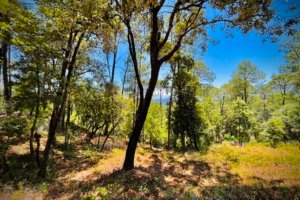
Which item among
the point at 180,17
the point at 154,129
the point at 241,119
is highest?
the point at 180,17

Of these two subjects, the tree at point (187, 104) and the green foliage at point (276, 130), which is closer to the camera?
the tree at point (187, 104)

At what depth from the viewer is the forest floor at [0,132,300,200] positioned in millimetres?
7130

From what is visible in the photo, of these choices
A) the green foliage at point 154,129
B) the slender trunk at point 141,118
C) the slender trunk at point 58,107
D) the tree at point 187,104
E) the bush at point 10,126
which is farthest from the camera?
the green foliage at point 154,129

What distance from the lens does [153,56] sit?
398 inches

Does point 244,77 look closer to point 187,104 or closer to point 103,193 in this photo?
point 187,104

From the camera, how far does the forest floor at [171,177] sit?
7.13 meters

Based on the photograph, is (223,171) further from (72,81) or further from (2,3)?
→ (2,3)

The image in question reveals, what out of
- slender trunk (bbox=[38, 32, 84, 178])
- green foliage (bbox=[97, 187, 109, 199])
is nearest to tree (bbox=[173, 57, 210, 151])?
slender trunk (bbox=[38, 32, 84, 178])

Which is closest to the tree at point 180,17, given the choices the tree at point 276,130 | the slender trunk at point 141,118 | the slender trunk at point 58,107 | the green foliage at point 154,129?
the slender trunk at point 141,118

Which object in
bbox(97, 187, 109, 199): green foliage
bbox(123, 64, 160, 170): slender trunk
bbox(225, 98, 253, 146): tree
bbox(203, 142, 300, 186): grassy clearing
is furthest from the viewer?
bbox(225, 98, 253, 146): tree

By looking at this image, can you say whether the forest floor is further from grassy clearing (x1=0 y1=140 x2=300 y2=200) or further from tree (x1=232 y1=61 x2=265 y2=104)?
tree (x1=232 y1=61 x2=265 y2=104)

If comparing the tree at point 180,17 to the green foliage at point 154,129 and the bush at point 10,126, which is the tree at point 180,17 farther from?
the green foliage at point 154,129

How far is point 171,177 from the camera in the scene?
10273 mm

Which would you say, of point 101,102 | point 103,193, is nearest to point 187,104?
point 101,102
